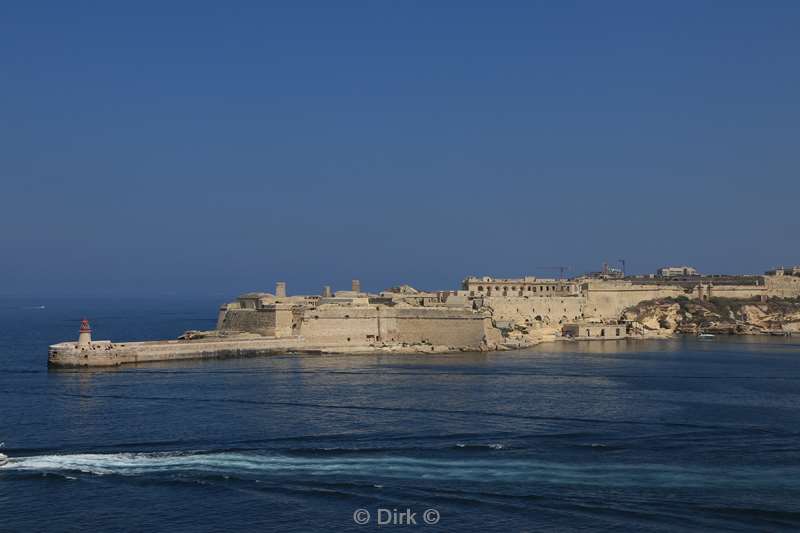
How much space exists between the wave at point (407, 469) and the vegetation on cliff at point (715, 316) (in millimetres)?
39554

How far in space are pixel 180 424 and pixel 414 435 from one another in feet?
18.4

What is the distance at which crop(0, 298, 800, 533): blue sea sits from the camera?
14.3 metres

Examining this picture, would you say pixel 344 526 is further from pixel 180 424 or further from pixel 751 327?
pixel 751 327

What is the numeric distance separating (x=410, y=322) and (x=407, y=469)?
83.3ft

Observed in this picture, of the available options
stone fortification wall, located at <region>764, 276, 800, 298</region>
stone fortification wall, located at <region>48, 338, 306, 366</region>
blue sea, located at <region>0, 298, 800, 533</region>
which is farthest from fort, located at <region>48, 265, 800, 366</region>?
blue sea, located at <region>0, 298, 800, 533</region>

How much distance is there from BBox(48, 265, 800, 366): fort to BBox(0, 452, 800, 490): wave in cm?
1642

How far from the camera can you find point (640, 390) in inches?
1099

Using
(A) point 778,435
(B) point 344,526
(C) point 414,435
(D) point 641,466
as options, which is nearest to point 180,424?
(C) point 414,435

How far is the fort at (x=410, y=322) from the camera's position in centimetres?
3634

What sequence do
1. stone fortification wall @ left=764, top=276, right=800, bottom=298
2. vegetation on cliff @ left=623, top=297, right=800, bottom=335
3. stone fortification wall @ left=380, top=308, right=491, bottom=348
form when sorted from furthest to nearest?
1. stone fortification wall @ left=764, top=276, right=800, bottom=298
2. vegetation on cliff @ left=623, top=297, right=800, bottom=335
3. stone fortification wall @ left=380, top=308, right=491, bottom=348

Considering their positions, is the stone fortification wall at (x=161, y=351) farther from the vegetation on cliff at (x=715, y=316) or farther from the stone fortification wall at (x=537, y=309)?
the vegetation on cliff at (x=715, y=316)

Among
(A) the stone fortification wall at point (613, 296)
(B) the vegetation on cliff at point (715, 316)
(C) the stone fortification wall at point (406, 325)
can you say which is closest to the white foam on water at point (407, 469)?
(C) the stone fortification wall at point (406, 325)

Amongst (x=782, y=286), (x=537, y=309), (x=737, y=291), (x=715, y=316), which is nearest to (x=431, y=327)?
(x=537, y=309)

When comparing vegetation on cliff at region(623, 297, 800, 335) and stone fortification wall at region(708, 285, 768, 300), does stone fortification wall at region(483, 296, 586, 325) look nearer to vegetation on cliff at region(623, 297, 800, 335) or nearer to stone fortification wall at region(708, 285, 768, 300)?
vegetation on cliff at region(623, 297, 800, 335)
